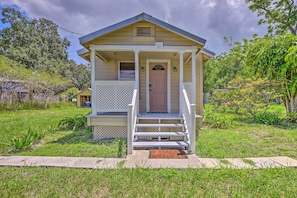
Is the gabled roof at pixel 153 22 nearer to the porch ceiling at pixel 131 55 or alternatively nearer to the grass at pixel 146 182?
the porch ceiling at pixel 131 55

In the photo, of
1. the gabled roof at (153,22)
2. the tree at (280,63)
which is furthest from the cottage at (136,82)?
the tree at (280,63)

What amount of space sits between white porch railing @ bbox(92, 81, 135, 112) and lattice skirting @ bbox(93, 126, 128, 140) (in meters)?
0.64

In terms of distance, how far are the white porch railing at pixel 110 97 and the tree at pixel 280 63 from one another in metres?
6.67

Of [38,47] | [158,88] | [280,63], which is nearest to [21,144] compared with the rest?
[158,88]

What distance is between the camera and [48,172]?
10.7 ft

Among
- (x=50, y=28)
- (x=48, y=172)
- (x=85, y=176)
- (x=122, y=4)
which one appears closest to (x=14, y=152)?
(x=48, y=172)

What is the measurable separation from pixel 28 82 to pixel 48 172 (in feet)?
60.9

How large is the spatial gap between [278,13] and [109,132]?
15.7 metres

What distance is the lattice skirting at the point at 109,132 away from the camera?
19.5ft

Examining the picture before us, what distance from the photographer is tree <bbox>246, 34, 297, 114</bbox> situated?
7543 mm

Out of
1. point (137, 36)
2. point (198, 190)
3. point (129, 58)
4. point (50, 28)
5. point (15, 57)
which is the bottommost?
point (198, 190)

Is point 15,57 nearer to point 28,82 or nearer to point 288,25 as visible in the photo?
point 28,82

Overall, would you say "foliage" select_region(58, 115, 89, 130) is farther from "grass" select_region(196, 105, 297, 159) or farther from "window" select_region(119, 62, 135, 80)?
"grass" select_region(196, 105, 297, 159)

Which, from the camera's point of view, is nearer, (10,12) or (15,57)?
(15,57)
